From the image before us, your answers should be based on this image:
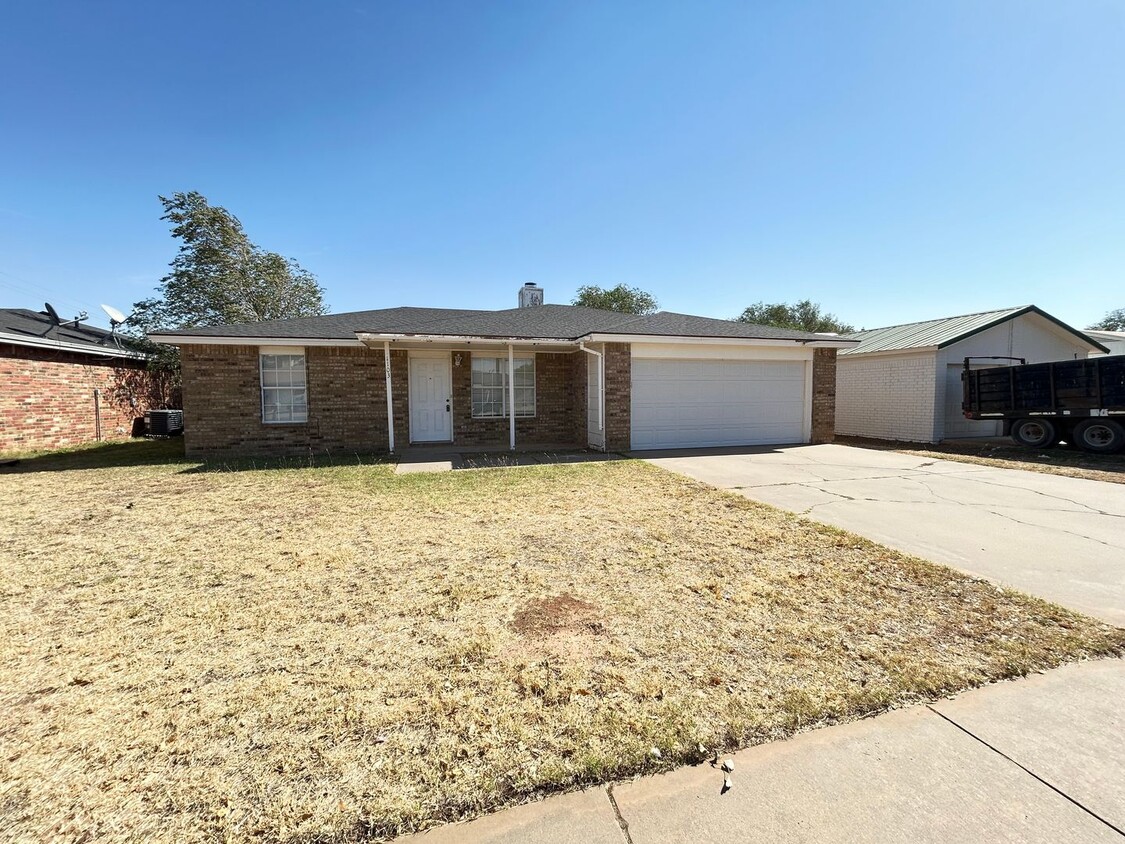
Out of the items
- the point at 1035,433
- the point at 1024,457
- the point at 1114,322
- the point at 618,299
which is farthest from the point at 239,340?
the point at 1114,322

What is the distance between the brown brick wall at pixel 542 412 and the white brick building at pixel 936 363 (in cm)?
873

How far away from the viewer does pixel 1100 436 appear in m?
10.7

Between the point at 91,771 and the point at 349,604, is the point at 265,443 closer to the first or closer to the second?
the point at 349,604

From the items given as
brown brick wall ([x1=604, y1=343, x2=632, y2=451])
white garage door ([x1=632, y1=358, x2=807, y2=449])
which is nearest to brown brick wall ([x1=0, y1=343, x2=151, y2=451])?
brown brick wall ([x1=604, y1=343, x2=632, y2=451])

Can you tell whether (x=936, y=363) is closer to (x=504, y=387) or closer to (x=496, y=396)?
(x=504, y=387)

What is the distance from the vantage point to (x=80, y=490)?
7406 millimetres

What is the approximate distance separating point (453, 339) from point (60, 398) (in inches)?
435

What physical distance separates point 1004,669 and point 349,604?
4.05m

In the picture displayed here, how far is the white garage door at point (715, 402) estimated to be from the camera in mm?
11148

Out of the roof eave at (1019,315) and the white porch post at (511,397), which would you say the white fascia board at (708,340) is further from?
the roof eave at (1019,315)

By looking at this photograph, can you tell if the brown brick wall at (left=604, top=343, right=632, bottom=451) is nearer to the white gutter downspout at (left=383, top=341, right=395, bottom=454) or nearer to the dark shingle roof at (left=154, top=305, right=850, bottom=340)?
the dark shingle roof at (left=154, top=305, right=850, bottom=340)

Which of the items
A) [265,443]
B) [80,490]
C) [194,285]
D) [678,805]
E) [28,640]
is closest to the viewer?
[678,805]

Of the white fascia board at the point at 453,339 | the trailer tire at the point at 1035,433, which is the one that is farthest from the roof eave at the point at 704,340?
the trailer tire at the point at 1035,433

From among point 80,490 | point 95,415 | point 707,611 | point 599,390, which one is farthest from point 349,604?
point 95,415
